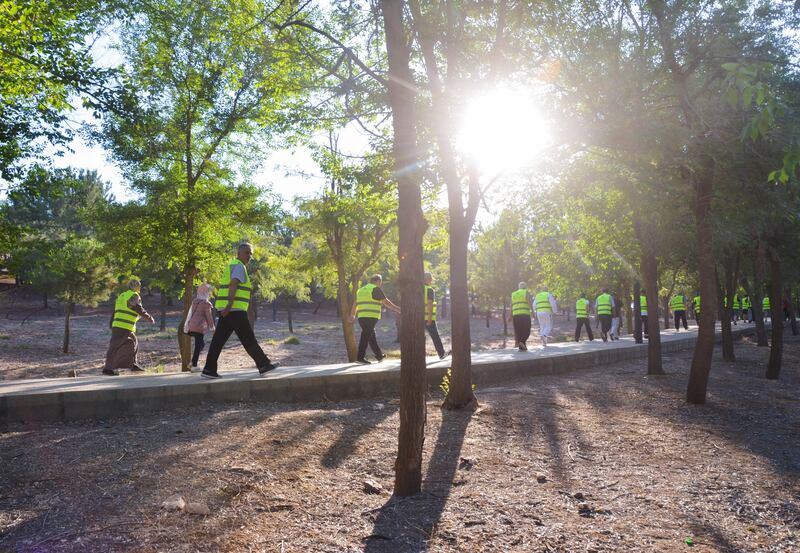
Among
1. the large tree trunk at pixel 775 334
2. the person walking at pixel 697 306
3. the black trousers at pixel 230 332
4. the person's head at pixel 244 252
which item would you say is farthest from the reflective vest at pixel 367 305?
the large tree trunk at pixel 775 334

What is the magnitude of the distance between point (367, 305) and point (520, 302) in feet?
16.3

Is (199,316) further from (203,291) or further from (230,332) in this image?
(230,332)

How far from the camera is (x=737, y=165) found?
25.8 ft

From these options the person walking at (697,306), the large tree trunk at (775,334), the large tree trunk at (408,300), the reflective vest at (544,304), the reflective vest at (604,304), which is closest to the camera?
the large tree trunk at (408,300)

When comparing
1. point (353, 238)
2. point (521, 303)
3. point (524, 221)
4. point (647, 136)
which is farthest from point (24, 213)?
point (647, 136)

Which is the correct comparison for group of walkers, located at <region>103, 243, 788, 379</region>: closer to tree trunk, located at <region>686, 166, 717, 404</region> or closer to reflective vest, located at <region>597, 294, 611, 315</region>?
tree trunk, located at <region>686, 166, 717, 404</region>

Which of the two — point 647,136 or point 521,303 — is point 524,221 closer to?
point 647,136

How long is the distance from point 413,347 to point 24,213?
43.8m

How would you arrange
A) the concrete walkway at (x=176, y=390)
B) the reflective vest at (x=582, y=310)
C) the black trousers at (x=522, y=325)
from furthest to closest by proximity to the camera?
the reflective vest at (x=582, y=310)
the black trousers at (x=522, y=325)
the concrete walkway at (x=176, y=390)

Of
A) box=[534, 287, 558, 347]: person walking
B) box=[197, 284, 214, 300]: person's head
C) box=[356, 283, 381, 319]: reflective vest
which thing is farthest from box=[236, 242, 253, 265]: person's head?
box=[534, 287, 558, 347]: person walking

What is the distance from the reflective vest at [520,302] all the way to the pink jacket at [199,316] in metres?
7.50

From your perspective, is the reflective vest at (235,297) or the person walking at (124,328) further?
the person walking at (124,328)

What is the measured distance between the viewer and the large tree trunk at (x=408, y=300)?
13.7ft

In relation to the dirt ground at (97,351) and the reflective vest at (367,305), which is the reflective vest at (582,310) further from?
the reflective vest at (367,305)
